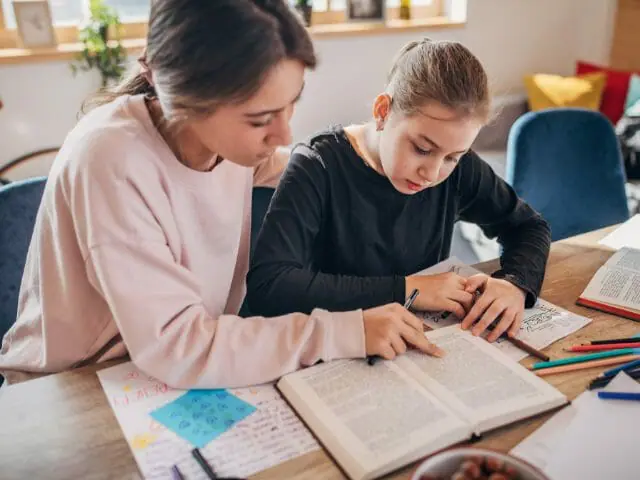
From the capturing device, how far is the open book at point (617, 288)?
43.2 inches

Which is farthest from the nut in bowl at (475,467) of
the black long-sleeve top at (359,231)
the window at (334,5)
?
the window at (334,5)

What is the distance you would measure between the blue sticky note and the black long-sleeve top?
0.28 metres

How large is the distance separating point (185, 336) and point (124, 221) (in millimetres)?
176

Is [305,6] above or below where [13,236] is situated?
above

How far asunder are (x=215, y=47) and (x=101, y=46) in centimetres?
192

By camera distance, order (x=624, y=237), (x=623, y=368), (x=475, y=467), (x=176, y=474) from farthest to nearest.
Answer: (x=624, y=237), (x=623, y=368), (x=176, y=474), (x=475, y=467)

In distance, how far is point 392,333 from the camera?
36.1 inches

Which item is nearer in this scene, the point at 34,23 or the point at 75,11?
the point at 34,23

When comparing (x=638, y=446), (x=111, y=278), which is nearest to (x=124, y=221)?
(x=111, y=278)

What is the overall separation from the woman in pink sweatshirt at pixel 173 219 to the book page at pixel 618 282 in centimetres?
41

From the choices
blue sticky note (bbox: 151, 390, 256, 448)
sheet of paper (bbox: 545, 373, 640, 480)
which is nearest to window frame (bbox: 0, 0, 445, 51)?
blue sticky note (bbox: 151, 390, 256, 448)

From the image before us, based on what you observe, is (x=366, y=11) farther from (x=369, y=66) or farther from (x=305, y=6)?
(x=305, y=6)

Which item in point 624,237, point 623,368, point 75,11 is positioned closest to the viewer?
point 623,368

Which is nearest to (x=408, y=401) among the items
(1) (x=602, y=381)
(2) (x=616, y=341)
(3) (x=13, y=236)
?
(1) (x=602, y=381)
